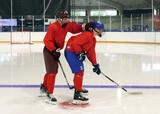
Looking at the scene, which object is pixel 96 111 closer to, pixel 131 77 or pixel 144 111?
pixel 144 111

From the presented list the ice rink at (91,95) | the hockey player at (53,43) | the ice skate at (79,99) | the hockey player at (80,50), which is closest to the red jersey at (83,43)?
the hockey player at (80,50)

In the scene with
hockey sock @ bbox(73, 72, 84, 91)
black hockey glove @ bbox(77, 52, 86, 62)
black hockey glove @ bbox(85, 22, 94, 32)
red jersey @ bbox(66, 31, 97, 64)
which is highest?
black hockey glove @ bbox(85, 22, 94, 32)

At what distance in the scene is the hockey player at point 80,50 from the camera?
305cm

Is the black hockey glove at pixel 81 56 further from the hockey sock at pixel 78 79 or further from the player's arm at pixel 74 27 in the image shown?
the player's arm at pixel 74 27

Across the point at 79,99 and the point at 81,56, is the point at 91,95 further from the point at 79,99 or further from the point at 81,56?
the point at 81,56

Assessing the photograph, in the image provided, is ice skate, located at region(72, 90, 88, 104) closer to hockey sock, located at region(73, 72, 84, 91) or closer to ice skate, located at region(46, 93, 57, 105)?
hockey sock, located at region(73, 72, 84, 91)

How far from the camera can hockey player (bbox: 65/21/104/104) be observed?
3.05m

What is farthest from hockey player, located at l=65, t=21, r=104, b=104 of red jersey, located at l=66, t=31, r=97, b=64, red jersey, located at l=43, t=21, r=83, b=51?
red jersey, located at l=43, t=21, r=83, b=51

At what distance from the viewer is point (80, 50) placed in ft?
10.1

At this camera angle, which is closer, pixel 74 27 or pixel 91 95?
pixel 74 27

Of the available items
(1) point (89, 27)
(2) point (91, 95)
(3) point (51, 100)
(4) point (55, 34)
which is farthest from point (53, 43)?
(2) point (91, 95)

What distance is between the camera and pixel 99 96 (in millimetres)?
3486

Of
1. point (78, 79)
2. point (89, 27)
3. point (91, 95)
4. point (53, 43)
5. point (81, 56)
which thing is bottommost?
point (91, 95)

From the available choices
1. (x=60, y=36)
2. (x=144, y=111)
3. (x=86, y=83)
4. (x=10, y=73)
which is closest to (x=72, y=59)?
(x=60, y=36)
